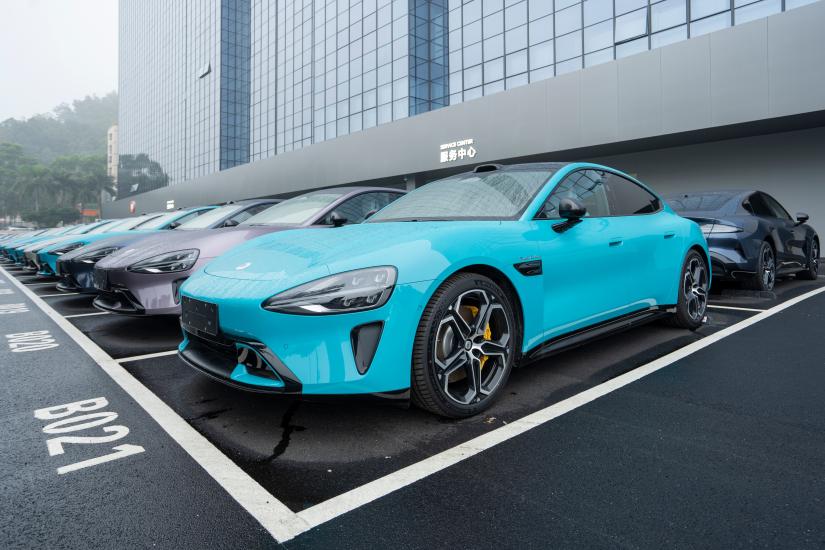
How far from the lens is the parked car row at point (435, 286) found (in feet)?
7.32

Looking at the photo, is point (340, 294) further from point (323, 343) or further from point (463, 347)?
point (463, 347)

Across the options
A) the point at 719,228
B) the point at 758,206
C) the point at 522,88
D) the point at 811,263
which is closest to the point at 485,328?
the point at 719,228

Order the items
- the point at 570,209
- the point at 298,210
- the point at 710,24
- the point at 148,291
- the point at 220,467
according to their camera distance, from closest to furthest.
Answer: the point at 220,467
the point at 570,209
the point at 148,291
the point at 298,210
the point at 710,24

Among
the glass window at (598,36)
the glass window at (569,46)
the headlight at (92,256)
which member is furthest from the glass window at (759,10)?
the headlight at (92,256)

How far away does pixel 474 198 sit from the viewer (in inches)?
132

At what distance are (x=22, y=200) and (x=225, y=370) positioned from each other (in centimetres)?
13120

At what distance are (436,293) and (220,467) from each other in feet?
4.08

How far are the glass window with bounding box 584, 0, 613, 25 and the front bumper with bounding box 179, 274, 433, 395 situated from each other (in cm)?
2287

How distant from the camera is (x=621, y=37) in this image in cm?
2033

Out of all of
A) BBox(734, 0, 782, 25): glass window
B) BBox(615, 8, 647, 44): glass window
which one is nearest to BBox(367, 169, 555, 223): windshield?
BBox(734, 0, 782, 25): glass window

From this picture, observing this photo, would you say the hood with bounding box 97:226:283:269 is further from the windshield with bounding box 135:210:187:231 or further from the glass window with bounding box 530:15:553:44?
the glass window with bounding box 530:15:553:44

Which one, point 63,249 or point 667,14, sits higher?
point 667,14

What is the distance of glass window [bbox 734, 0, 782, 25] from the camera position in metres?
15.8

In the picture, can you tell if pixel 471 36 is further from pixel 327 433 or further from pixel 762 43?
pixel 327 433
